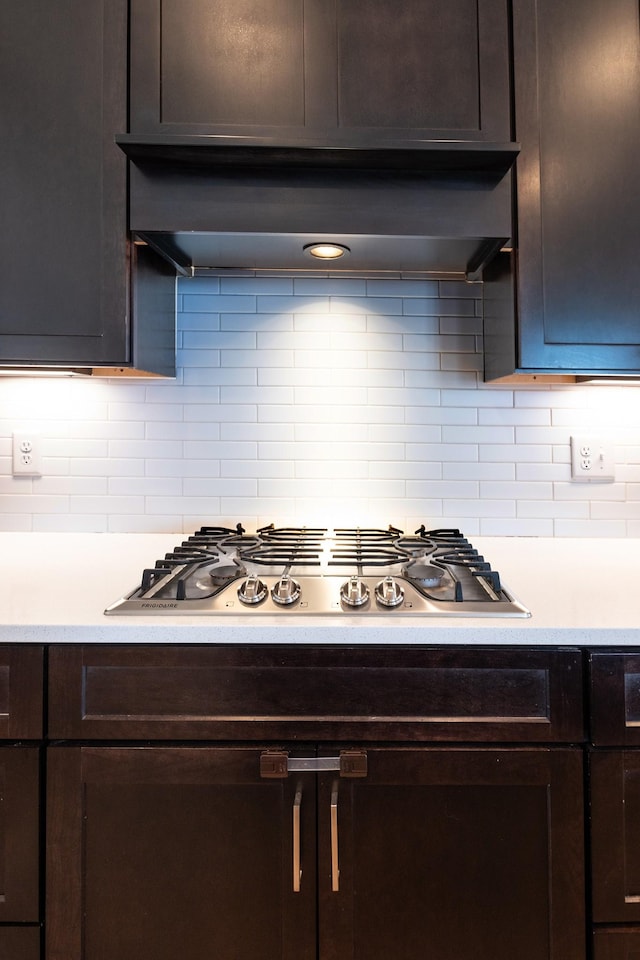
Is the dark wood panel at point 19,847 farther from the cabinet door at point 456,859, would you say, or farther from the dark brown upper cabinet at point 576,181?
the dark brown upper cabinet at point 576,181

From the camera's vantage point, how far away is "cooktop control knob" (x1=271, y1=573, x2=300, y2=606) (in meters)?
0.92

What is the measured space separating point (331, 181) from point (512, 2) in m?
0.52

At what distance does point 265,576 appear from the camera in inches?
42.1

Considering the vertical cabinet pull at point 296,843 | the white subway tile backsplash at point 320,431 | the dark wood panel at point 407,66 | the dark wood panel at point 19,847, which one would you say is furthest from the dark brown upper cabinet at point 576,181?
the dark wood panel at point 19,847

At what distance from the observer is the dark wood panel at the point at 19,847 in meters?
0.87

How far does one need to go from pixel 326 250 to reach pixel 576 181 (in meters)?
0.53

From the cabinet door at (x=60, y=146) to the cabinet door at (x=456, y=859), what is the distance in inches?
42.8

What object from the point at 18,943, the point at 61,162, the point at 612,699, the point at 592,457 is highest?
the point at 61,162

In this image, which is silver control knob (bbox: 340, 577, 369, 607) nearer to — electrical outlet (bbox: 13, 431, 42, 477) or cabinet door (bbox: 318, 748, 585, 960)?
cabinet door (bbox: 318, 748, 585, 960)

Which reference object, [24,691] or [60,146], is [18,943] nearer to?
[24,691]

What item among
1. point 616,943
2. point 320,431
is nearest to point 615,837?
point 616,943

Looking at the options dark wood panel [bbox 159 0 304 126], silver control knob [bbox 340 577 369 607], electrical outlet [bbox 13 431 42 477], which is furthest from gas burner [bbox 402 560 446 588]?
electrical outlet [bbox 13 431 42 477]

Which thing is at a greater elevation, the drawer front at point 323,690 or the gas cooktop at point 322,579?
the gas cooktop at point 322,579

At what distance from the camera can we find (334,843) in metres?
0.85
